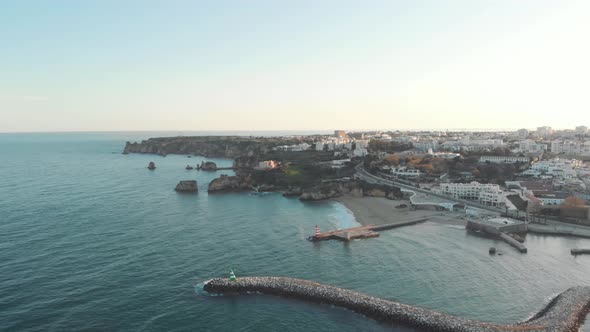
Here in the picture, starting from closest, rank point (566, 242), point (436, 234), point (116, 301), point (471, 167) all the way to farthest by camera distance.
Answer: point (116, 301)
point (566, 242)
point (436, 234)
point (471, 167)

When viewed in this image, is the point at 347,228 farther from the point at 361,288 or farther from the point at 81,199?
the point at 81,199

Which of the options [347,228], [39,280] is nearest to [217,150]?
[347,228]

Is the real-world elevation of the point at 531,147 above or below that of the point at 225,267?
above

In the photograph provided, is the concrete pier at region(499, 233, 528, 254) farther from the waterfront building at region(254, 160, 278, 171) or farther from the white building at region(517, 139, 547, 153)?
the white building at region(517, 139, 547, 153)

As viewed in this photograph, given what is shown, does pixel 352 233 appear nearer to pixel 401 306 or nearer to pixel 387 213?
pixel 387 213

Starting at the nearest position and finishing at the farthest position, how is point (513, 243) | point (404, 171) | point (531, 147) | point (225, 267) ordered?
1. point (225, 267)
2. point (513, 243)
3. point (404, 171)
4. point (531, 147)

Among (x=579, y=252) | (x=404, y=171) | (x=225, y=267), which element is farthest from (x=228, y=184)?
(x=579, y=252)

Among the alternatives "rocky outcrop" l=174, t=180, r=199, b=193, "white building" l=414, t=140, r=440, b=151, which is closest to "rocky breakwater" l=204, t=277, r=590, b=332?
"rocky outcrop" l=174, t=180, r=199, b=193
